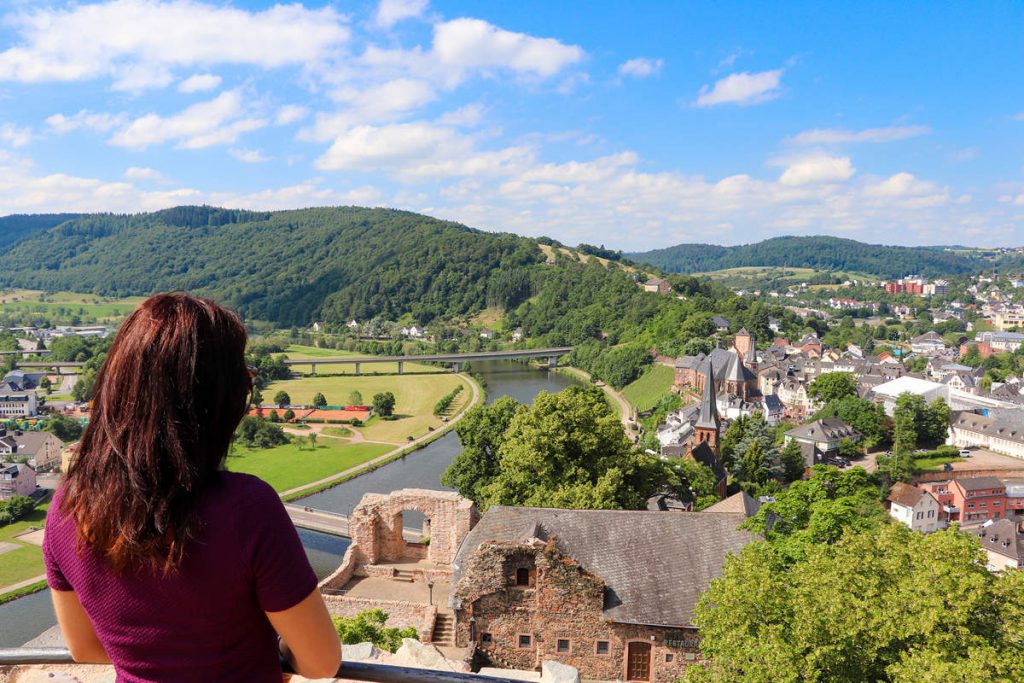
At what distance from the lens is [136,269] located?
173625mm

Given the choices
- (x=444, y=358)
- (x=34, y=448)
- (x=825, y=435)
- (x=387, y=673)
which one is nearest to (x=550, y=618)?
(x=387, y=673)

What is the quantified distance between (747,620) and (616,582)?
454 cm

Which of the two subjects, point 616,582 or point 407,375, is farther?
point 407,375

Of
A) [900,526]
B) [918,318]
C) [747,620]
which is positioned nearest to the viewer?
[747,620]

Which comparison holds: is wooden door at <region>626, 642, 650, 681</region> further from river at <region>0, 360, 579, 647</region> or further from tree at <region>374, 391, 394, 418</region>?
tree at <region>374, 391, 394, 418</region>

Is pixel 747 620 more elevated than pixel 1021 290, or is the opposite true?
pixel 1021 290

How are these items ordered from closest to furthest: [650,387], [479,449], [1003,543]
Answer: [479,449] → [1003,543] → [650,387]

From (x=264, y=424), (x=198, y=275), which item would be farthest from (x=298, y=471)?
(x=198, y=275)

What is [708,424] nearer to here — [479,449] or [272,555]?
[479,449]

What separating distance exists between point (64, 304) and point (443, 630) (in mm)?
168454

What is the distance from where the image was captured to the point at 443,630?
663 inches

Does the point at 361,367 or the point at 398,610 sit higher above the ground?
the point at 398,610

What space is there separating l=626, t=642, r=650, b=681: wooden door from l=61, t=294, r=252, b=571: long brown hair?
14242mm

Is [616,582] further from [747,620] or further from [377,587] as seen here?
[377,587]
